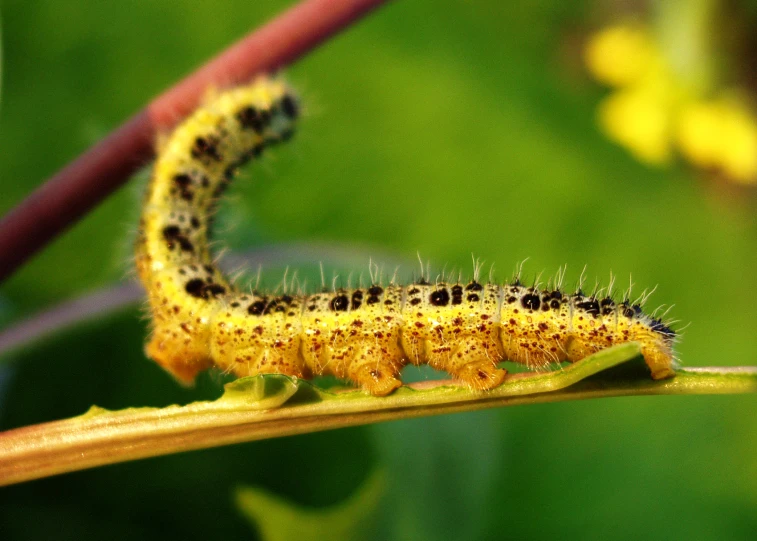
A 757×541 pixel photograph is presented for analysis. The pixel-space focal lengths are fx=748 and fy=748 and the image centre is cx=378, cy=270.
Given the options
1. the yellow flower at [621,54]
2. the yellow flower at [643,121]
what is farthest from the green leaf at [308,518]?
the yellow flower at [621,54]

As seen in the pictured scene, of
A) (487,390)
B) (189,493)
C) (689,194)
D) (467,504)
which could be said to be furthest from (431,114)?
(487,390)

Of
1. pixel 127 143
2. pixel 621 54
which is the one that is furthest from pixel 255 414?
pixel 621 54

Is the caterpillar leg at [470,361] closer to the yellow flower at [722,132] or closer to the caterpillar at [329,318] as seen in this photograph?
the caterpillar at [329,318]

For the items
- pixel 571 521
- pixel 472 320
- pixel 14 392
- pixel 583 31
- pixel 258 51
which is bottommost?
pixel 571 521

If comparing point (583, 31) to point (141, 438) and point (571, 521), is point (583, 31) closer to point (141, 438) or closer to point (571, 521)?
point (571, 521)

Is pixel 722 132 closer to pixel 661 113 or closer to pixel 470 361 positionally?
pixel 661 113
